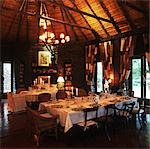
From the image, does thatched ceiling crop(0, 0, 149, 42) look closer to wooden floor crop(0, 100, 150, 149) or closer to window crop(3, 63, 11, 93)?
window crop(3, 63, 11, 93)

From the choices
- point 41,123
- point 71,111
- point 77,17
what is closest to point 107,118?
point 71,111

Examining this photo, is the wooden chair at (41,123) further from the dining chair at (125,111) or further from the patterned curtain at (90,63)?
the patterned curtain at (90,63)

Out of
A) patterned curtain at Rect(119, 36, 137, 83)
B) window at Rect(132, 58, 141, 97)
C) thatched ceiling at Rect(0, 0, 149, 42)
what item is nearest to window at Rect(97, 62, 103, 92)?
thatched ceiling at Rect(0, 0, 149, 42)

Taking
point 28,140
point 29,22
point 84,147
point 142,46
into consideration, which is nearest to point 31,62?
point 29,22

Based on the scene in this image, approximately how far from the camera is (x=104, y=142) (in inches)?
210

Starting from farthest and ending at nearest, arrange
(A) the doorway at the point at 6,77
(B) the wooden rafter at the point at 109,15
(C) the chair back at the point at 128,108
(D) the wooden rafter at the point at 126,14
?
(A) the doorway at the point at 6,77 < (B) the wooden rafter at the point at 109,15 < (D) the wooden rafter at the point at 126,14 < (C) the chair back at the point at 128,108

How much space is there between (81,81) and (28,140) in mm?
6716

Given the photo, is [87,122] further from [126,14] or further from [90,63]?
[90,63]

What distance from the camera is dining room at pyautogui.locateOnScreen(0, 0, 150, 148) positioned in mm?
5504

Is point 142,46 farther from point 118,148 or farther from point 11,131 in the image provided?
point 11,131

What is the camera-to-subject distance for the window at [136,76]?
9109 millimetres

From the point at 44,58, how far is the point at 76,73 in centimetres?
268

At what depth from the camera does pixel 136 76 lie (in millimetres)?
9211

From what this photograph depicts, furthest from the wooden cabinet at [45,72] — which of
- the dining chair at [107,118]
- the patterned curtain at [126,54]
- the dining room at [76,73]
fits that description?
the dining chair at [107,118]
